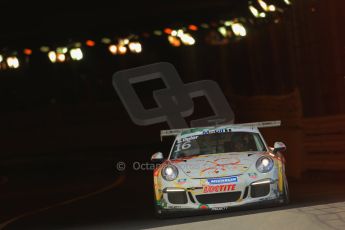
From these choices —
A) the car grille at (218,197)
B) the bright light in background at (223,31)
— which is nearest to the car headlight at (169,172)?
the car grille at (218,197)

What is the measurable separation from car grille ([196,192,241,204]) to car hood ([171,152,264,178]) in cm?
24

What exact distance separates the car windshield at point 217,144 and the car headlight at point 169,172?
2.11 ft

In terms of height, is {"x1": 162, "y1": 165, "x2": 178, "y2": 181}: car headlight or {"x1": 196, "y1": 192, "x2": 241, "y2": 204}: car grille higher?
{"x1": 162, "y1": 165, "x2": 178, "y2": 181}: car headlight

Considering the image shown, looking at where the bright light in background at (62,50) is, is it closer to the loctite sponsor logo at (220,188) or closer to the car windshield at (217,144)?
the car windshield at (217,144)

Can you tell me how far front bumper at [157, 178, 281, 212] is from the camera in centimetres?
944

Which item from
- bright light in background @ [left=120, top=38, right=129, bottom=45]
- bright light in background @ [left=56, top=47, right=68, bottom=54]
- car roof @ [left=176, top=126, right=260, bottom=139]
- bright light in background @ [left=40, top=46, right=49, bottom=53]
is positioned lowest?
car roof @ [left=176, top=126, right=260, bottom=139]

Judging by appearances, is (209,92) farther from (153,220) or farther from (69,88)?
(153,220)

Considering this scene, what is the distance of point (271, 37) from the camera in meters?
25.8

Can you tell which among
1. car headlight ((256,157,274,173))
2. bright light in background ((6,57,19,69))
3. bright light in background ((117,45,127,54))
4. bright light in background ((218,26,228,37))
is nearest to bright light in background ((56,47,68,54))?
bright light in background ((6,57,19,69))

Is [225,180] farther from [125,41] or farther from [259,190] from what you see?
[125,41]

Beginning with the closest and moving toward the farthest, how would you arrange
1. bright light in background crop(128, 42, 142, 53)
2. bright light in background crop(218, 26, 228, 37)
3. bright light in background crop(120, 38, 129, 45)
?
bright light in background crop(218, 26, 228, 37) → bright light in background crop(128, 42, 142, 53) → bright light in background crop(120, 38, 129, 45)

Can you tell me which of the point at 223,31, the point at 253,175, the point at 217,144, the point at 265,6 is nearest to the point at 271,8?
the point at 265,6

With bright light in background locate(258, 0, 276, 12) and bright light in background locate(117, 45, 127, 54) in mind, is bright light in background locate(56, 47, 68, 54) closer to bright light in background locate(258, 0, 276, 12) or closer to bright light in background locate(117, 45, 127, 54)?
bright light in background locate(117, 45, 127, 54)

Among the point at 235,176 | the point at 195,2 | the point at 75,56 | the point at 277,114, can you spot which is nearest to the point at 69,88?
the point at 75,56
